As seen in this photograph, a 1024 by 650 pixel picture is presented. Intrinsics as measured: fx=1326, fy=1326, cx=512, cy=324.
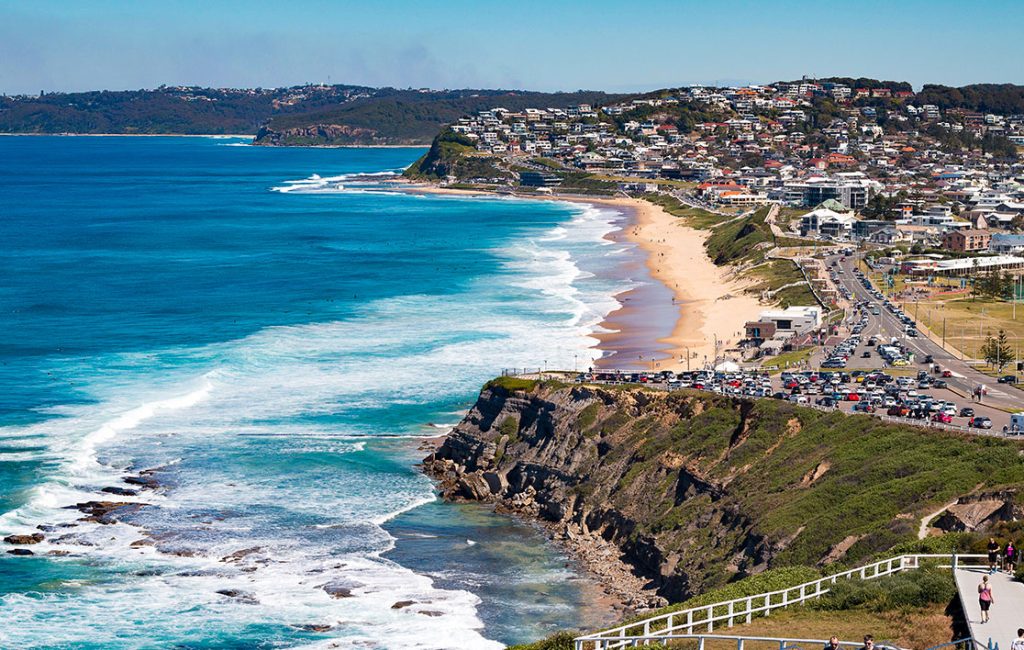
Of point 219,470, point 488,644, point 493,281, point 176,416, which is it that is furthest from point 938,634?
point 493,281

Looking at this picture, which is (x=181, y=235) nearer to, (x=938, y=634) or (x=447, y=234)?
(x=447, y=234)

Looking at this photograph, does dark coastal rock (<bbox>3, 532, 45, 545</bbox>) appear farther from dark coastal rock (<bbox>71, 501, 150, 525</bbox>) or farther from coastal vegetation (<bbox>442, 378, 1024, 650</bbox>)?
coastal vegetation (<bbox>442, 378, 1024, 650</bbox>)

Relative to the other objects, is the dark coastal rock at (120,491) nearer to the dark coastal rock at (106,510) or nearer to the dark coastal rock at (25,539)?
the dark coastal rock at (106,510)

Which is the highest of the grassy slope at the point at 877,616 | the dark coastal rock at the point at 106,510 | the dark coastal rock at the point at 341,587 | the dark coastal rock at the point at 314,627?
the grassy slope at the point at 877,616

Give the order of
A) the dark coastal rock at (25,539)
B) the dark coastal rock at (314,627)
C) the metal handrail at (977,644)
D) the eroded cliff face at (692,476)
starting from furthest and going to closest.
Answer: the dark coastal rock at (25,539) → the dark coastal rock at (314,627) → the eroded cliff face at (692,476) → the metal handrail at (977,644)

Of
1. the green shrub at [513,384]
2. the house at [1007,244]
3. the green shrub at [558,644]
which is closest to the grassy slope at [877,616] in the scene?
the green shrub at [558,644]
